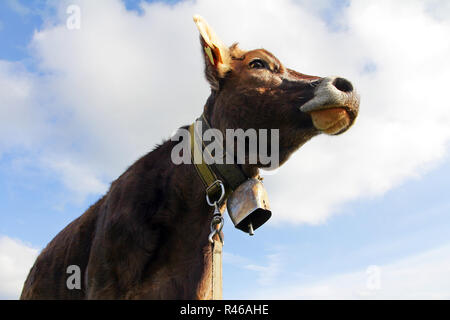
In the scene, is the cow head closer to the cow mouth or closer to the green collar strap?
the cow mouth

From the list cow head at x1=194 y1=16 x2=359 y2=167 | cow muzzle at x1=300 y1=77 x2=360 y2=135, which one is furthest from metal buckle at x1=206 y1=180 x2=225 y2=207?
cow muzzle at x1=300 y1=77 x2=360 y2=135

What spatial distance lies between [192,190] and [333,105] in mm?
1707

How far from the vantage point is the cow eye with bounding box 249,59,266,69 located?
4761mm

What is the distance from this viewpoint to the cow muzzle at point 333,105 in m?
4.08

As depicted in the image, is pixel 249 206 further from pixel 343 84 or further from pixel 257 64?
pixel 257 64

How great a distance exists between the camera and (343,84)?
4266mm

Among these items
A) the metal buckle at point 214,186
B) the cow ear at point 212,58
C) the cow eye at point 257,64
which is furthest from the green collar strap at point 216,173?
the cow eye at point 257,64

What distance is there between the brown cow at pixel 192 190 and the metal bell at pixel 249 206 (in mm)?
258

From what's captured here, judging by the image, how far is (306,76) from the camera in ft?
15.5

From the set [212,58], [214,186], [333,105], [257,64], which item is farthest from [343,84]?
[214,186]

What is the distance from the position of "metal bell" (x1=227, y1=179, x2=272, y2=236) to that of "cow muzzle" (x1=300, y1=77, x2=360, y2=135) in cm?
90
